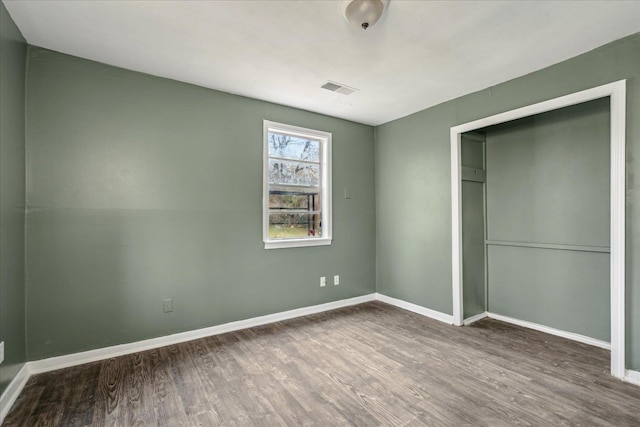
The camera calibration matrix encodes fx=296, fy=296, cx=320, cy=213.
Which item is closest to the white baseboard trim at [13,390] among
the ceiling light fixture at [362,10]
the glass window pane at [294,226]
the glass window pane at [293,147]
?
the glass window pane at [294,226]

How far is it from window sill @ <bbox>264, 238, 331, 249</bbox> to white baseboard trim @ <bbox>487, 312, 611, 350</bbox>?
7.60 ft

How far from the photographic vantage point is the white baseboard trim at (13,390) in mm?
1909

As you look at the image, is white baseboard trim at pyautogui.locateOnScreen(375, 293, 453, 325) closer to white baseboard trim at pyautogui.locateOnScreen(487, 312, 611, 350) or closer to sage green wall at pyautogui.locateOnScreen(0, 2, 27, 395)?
white baseboard trim at pyautogui.locateOnScreen(487, 312, 611, 350)

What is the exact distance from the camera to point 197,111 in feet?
10.2

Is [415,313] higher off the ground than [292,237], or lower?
lower

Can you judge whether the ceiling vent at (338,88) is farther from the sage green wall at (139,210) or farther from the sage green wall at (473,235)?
the sage green wall at (473,235)

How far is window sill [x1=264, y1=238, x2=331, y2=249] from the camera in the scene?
11.7 feet

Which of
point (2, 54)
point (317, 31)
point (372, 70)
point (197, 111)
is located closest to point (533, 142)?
point (372, 70)

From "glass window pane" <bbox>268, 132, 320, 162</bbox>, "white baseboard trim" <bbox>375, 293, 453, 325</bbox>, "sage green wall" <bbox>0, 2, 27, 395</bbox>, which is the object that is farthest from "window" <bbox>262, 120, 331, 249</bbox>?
"sage green wall" <bbox>0, 2, 27, 395</bbox>

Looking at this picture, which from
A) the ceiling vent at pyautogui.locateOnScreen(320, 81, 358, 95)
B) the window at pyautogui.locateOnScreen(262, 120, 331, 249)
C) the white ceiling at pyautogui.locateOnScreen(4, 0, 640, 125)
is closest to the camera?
the white ceiling at pyautogui.locateOnScreen(4, 0, 640, 125)

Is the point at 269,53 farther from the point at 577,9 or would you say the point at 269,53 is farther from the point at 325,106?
the point at 577,9

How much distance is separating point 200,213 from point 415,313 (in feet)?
9.71

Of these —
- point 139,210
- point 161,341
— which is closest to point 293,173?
point 139,210

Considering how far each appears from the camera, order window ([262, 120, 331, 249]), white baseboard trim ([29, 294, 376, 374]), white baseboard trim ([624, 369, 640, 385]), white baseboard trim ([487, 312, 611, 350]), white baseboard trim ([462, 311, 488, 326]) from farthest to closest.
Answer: window ([262, 120, 331, 249])
white baseboard trim ([462, 311, 488, 326])
white baseboard trim ([487, 312, 611, 350])
white baseboard trim ([29, 294, 376, 374])
white baseboard trim ([624, 369, 640, 385])
